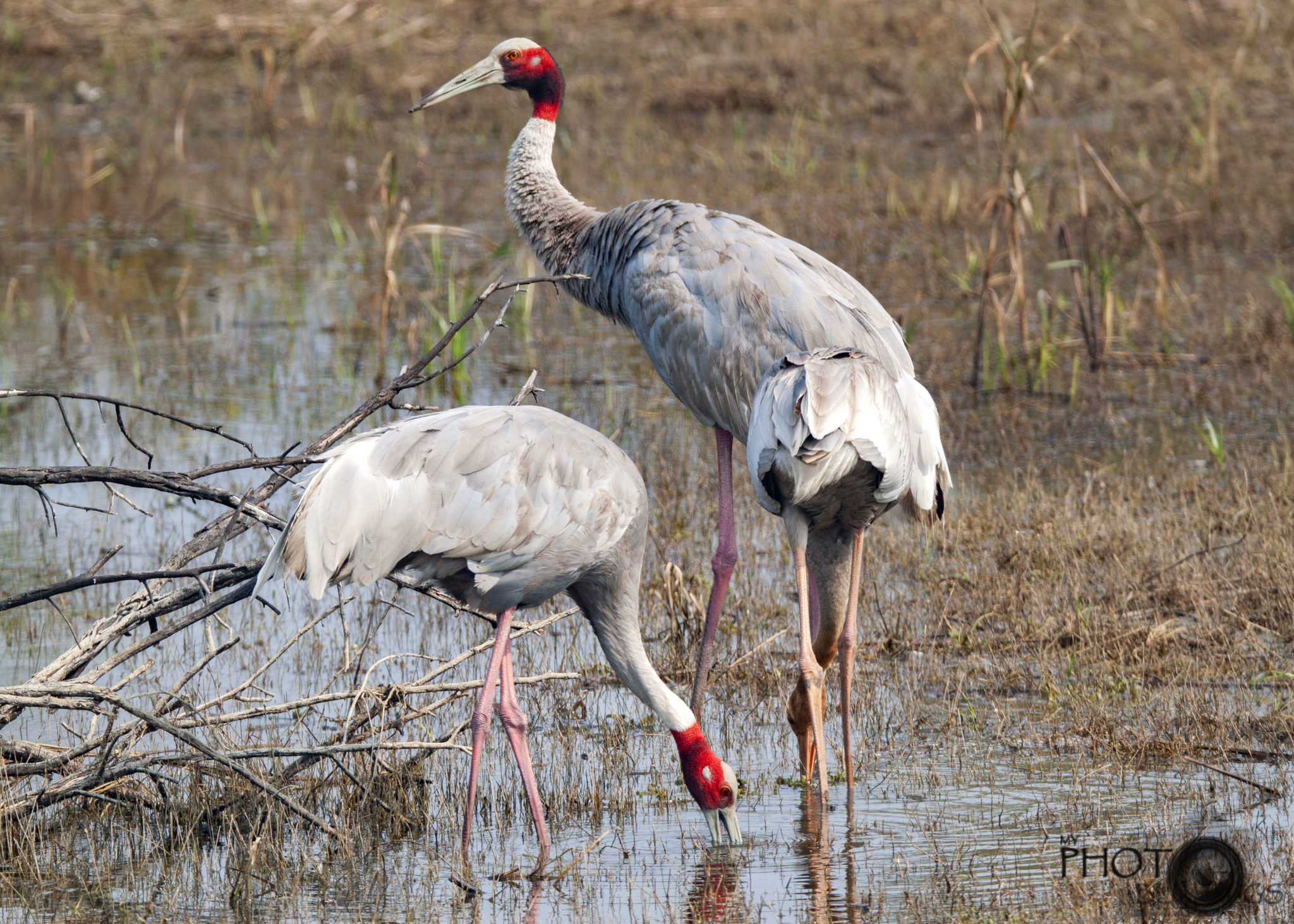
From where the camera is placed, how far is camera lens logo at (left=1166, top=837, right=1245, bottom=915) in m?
3.75

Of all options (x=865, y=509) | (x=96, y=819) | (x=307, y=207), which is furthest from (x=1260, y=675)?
(x=307, y=207)

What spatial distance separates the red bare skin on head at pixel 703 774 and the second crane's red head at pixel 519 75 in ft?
10.3

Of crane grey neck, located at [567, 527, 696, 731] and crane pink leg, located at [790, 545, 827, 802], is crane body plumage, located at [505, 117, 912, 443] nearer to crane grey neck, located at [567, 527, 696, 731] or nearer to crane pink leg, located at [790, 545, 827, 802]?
crane pink leg, located at [790, 545, 827, 802]

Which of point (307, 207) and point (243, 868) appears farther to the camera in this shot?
point (307, 207)

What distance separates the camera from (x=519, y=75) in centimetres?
681

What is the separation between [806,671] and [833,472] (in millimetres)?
676

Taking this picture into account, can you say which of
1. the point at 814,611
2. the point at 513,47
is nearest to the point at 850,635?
the point at 814,611

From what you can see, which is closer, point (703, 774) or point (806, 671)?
point (703, 774)

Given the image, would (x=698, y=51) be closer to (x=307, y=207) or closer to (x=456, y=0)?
A: (x=456, y=0)

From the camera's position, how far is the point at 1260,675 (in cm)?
519

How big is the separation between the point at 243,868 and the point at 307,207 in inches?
341

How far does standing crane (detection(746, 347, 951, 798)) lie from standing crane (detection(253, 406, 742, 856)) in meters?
0.42

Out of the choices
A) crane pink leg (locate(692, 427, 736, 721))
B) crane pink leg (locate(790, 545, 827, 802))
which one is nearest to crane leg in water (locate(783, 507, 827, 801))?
crane pink leg (locate(790, 545, 827, 802))

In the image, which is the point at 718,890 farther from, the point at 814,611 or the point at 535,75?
the point at 535,75
